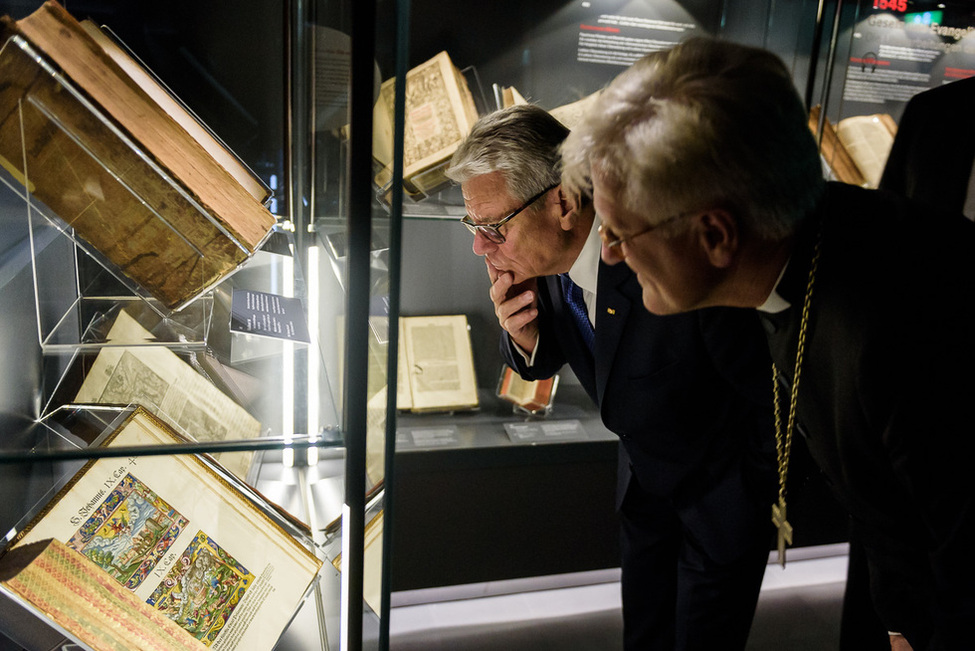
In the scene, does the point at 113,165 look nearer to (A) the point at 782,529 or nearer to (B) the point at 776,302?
(B) the point at 776,302

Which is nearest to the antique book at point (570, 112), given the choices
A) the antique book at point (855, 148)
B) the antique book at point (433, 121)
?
the antique book at point (433, 121)

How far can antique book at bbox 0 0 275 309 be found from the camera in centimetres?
75

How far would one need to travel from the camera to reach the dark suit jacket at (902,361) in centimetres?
74

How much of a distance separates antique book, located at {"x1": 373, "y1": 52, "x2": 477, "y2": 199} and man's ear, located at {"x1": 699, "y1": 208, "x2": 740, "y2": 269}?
1.01m

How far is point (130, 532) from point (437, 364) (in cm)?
155

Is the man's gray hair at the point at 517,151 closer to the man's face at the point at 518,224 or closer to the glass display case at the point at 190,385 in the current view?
the man's face at the point at 518,224

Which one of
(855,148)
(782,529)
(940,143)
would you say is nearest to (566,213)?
(782,529)

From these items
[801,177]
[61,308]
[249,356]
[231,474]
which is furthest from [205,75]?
[801,177]

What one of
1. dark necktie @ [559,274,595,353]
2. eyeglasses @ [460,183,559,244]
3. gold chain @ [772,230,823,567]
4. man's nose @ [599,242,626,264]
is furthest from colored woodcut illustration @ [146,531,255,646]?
dark necktie @ [559,274,595,353]

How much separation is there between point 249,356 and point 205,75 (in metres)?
1.09

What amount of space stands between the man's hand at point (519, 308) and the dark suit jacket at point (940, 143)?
1.00 meters

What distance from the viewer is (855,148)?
6.95 feet

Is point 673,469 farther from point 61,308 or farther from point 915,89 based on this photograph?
point 915,89

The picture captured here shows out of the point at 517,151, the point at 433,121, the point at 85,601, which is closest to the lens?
the point at 85,601
